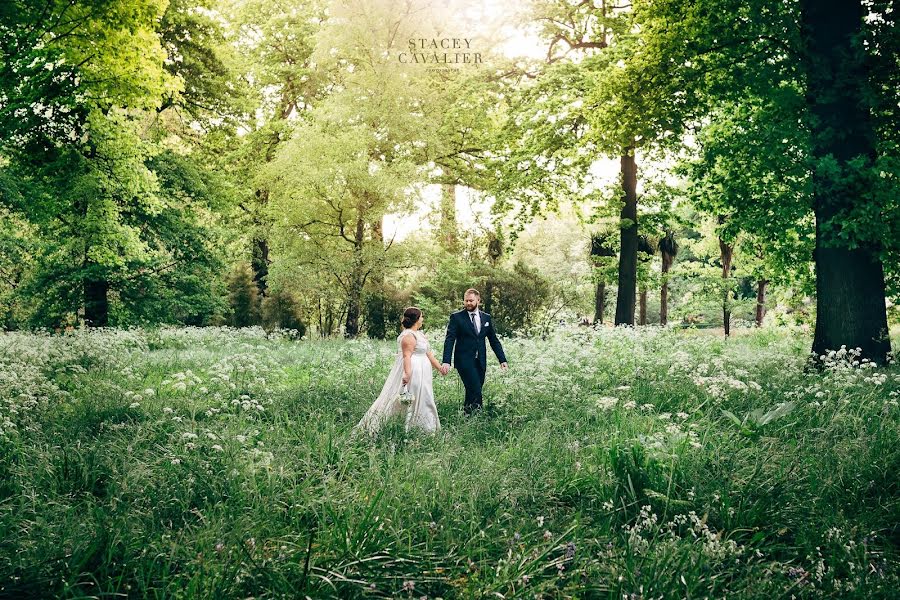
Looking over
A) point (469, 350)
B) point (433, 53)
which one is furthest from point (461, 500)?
point (433, 53)

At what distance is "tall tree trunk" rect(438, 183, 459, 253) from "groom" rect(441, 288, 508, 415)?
16448mm

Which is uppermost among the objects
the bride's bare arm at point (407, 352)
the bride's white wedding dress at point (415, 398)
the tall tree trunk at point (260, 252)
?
the tall tree trunk at point (260, 252)

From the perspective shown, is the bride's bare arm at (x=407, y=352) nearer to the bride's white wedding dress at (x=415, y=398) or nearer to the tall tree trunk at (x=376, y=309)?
the bride's white wedding dress at (x=415, y=398)

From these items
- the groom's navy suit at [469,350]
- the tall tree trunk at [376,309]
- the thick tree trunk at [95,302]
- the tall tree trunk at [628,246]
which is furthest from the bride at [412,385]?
the thick tree trunk at [95,302]

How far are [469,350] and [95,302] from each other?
672 inches

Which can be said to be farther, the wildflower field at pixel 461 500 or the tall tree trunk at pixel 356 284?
the tall tree trunk at pixel 356 284

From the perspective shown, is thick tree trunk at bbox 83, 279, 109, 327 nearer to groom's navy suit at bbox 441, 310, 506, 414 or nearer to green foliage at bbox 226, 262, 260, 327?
green foliage at bbox 226, 262, 260, 327

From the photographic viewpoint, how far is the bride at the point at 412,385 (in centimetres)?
776

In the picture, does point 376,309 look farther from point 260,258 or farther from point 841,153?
point 841,153

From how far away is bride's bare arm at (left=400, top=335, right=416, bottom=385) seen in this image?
7781 mm

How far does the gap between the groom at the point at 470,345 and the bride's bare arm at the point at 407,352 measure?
3.24 feet

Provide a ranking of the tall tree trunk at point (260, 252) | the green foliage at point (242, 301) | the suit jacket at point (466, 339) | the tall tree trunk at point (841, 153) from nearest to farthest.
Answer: the suit jacket at point (466, 339), the tall tree trunk at point (841, 153), the green foliage at point (242, 301), the tall tree trunk at point (260, 252)

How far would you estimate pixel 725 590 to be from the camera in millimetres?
3543

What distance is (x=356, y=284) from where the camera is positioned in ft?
74.9
